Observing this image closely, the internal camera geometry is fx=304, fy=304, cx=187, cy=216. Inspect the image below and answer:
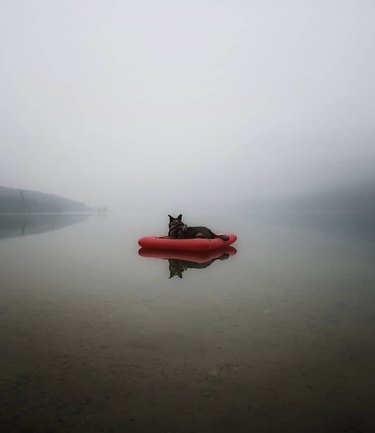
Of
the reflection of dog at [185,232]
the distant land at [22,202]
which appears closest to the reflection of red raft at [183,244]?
the reflection of dog at [185,232]

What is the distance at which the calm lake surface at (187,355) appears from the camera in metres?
2.91

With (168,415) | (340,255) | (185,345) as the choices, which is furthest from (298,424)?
(340,255)

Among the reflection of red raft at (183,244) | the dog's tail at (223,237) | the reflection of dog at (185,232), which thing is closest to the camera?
the reflection of red raft at (183,244)

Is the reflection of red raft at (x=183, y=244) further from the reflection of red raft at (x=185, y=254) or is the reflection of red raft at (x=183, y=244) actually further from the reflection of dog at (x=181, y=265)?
the reflection of dog at (x=181, y=265)

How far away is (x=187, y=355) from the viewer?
13.8 feet

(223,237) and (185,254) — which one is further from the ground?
(223,237)

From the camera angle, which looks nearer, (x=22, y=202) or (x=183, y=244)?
(x=183, y=244)

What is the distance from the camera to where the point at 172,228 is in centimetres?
1513

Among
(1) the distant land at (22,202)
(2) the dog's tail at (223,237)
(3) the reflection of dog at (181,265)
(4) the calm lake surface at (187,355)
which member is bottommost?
(4) the calm lake surface at (187,355)

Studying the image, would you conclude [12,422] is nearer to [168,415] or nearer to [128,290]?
[168,415]

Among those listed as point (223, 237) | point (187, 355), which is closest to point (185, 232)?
point (223, 237)

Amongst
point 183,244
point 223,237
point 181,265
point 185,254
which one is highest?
point 223,237

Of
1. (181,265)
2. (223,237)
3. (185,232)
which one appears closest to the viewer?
(181,265)

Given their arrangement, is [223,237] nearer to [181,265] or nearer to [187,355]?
[181,265]
